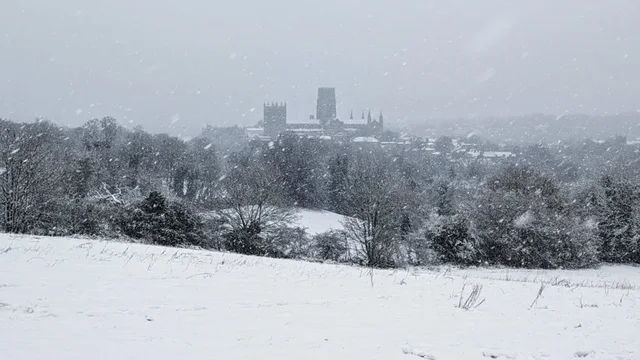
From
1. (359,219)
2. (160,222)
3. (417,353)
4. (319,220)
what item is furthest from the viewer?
(319,220)

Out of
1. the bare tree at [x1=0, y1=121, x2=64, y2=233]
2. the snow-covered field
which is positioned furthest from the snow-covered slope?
the snow-covered field

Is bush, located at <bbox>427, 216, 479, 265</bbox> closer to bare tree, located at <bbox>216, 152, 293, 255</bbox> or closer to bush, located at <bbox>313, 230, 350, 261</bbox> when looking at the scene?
bush, located at <bbox>313, 230, 350, 261</bbox>

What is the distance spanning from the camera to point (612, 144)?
553ft

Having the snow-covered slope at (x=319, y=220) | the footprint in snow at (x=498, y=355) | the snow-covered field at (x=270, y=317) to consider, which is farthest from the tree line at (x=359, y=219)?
the footprint in snow at (x=498, y=355)

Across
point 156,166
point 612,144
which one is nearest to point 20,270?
point 156,166

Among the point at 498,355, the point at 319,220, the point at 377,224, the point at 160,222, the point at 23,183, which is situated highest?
the point at 498,355

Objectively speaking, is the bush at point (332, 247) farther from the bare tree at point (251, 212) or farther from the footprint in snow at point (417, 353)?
the footprint in snow at point (417, 353)

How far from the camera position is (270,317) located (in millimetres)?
7094

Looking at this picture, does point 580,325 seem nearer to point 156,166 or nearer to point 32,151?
point 32,151

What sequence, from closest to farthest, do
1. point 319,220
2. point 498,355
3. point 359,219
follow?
point 498,355, point 359,219, point 319,220

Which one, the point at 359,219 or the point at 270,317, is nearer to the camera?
the point at 270,317

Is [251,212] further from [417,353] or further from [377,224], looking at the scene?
[417,353]

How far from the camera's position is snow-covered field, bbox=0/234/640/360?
5.49 meters

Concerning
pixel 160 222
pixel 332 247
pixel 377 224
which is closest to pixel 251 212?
pixel 332 247
